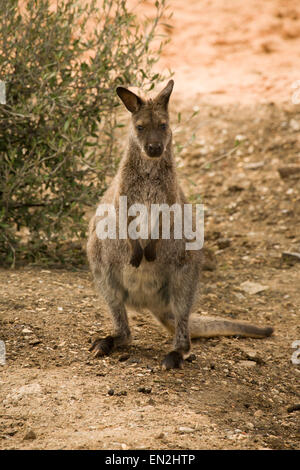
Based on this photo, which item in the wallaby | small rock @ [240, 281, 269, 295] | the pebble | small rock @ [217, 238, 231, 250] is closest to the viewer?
the wallaby

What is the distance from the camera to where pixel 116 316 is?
4367 millimetres

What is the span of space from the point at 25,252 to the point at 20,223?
0.26 meters

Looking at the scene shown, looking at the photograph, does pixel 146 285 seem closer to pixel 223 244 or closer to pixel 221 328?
pixel 221 328

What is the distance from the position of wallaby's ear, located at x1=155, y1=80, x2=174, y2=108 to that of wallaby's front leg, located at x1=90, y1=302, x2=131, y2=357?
4.52ft

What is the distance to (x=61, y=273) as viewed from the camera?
18.1ft

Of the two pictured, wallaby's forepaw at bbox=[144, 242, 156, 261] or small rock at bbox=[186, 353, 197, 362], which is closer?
wallaby's forepaw at bbox=[144, 242, 156, 261]

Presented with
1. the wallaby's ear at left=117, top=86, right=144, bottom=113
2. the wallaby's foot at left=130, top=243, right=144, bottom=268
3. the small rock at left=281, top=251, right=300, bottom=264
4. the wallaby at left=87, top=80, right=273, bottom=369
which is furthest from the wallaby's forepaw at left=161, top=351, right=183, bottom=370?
the small rock at left=281, top=251, right=300, bottom=264

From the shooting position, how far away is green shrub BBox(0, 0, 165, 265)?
5.18 meters

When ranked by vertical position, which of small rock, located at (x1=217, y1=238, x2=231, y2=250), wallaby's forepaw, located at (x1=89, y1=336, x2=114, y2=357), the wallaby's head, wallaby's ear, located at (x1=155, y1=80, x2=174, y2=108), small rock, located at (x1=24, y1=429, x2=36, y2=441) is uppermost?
wallaby's ear, located at (x1=155, y1=80, x2=174, y2=108)

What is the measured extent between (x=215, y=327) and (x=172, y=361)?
69cm

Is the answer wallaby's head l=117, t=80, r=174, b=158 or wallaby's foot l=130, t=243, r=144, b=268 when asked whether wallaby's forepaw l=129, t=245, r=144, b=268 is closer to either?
wallaby's foot l=130, t=243, r=144, b=268

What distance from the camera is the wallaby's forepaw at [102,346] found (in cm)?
412

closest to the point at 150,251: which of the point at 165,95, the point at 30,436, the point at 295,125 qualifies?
the point at 165,95

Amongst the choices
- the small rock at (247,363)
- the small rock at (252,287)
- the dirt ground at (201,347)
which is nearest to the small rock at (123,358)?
the dirt ground at (201,347)
